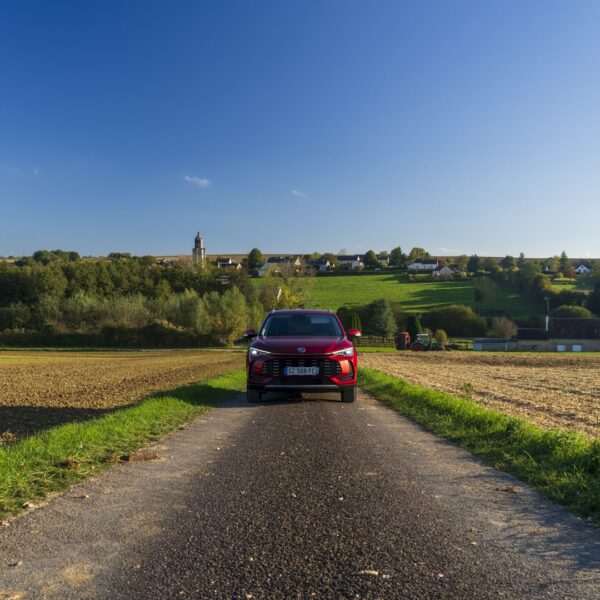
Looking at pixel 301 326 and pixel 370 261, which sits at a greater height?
pixel 370 261

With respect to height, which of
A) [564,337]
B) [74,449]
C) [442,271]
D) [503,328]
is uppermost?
[442,271]

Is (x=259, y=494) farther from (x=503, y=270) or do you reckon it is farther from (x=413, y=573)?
(x=503, y=270)

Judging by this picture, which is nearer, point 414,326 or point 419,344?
point 419,344

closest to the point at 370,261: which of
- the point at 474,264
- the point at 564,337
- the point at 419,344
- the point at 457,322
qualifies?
the point at 474,264

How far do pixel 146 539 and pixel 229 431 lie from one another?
4.32m

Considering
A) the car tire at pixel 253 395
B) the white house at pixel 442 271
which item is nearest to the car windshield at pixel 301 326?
the car tire at pixel 253 395

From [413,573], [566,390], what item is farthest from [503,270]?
[413,573]

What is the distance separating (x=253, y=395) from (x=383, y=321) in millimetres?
65495

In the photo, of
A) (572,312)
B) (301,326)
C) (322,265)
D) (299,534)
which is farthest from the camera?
(322,265)

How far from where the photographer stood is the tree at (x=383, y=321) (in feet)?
246

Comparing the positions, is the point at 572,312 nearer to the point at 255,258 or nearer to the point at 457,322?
the point at 457,322

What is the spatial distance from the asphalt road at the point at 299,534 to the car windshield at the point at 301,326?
534 centimetres

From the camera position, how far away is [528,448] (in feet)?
21.9

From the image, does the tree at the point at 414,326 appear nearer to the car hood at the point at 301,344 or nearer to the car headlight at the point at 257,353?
the car hood at the point at 301,344
